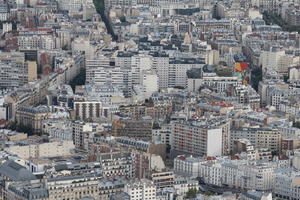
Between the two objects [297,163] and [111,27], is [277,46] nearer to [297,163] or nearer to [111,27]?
[111,27]

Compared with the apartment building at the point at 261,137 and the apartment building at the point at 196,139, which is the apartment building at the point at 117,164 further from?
the apartment building at the point at 261,137

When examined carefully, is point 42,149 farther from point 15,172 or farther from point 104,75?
point 104,75

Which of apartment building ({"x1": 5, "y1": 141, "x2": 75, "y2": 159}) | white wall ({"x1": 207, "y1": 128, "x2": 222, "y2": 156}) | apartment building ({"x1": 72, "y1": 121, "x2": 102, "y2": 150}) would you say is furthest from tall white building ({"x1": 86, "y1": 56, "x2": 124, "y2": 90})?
apartment building ({"x1": 5, "y1": 141, "x2": 75, "y2": 159})

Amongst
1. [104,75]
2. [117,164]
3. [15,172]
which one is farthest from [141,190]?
[104,75]

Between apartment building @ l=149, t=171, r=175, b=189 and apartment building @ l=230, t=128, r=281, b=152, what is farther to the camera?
apartment building @ l=230, t=128, r=281, b=152

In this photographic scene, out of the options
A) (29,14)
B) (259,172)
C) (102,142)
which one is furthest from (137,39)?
(259,172)

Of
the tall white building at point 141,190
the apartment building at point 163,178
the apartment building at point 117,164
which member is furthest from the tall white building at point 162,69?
the tall white building at point 141,190

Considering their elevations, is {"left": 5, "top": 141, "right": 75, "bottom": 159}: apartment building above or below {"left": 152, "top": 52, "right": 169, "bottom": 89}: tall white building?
below

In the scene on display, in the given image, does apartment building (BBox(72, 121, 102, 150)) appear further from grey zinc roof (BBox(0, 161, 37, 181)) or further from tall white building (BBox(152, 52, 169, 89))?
tall white building (BBox(152, 52, 169, 89))
